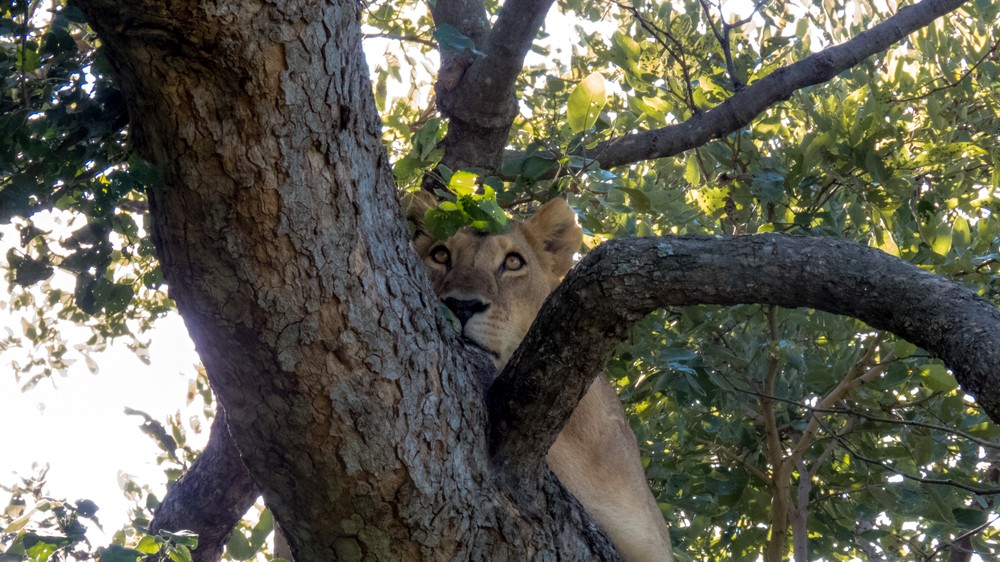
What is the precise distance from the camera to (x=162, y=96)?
Answer: 2.21 meters

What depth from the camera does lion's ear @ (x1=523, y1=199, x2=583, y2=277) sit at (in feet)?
15.9

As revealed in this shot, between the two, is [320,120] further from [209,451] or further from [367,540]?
[209,451]

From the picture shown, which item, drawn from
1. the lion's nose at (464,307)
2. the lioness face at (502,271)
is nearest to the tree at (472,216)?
the lioness face at (502,271)

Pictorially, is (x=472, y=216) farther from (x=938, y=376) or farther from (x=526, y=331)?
(x=938, y=376)

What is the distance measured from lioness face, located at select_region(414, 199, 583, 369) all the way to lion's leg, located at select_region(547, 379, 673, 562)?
48 centimetres

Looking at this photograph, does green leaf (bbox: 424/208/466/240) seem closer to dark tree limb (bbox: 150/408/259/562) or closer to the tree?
the tree

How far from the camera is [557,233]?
5055 mm

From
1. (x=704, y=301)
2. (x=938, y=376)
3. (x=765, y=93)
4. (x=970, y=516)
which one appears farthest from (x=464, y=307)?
(x=970, y=516)

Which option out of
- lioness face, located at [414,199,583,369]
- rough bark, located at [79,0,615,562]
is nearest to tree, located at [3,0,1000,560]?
rough bark, located at [79,0,615,562]

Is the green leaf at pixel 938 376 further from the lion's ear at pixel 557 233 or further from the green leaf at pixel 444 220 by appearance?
the green leaf at pixel 444 220

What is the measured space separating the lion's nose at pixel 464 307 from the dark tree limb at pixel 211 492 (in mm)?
1285

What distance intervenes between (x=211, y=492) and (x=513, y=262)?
1853 millimetres

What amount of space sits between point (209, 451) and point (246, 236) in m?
2.48

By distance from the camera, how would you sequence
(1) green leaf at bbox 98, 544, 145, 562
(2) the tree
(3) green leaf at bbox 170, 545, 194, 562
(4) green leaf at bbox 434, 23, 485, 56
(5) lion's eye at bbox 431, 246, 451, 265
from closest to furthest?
(2) the tree → (1) green leaf at bbox 98, 544, 145, 562 → (3) green leaf at bbox 170, 545, 194, 562 → (4) green leaf at bbox 434, 23, 485, 56 → (5) lion's eye at bbox 431, 246, 451, 265
